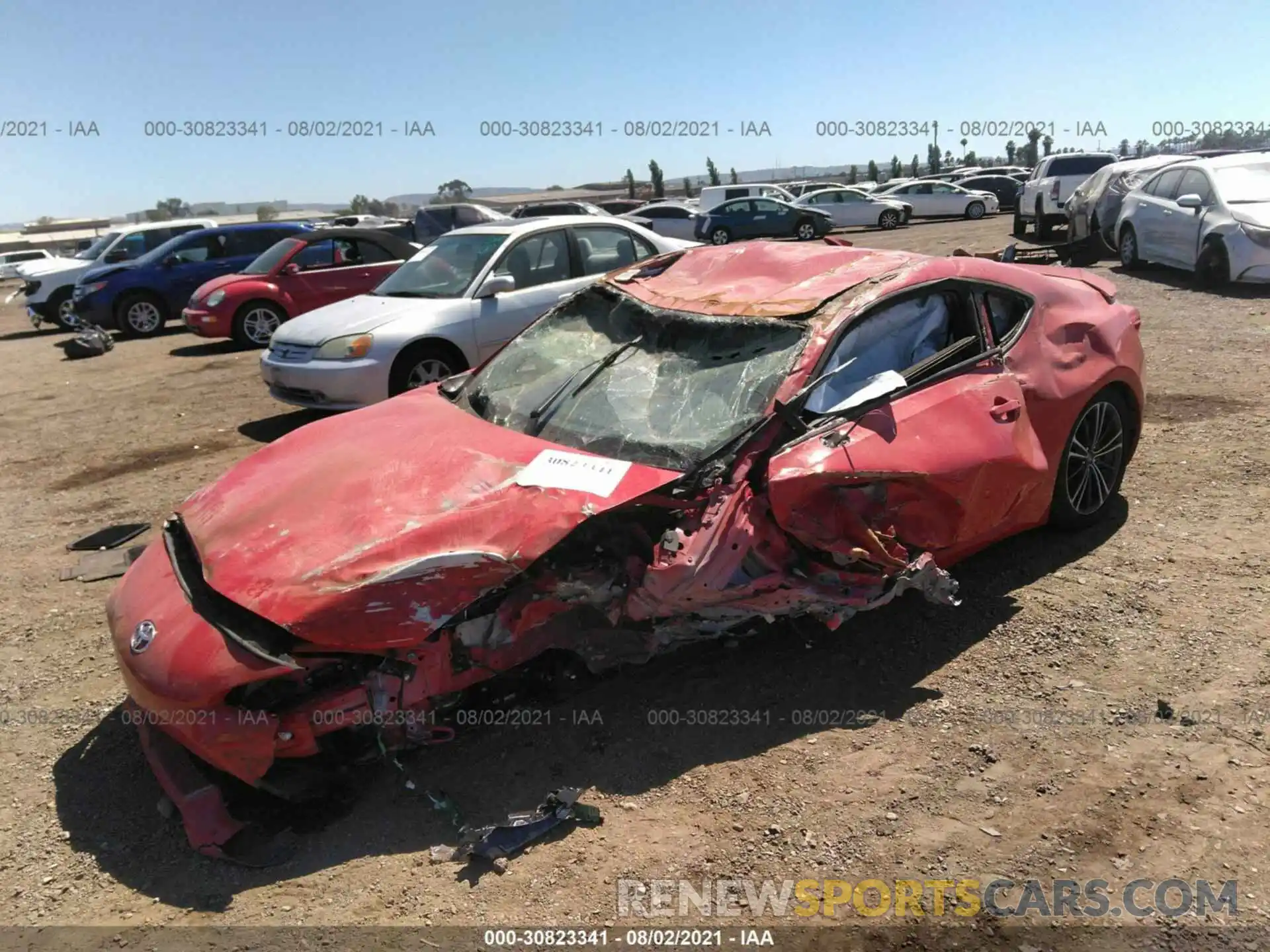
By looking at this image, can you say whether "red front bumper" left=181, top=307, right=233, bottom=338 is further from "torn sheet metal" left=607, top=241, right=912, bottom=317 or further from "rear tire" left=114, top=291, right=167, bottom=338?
"torn sheet metal" left=607, top=241, right=912, bottom=317

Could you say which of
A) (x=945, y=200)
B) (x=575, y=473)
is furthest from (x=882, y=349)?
(x=945, y=200)

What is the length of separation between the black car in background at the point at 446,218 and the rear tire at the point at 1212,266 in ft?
41.6

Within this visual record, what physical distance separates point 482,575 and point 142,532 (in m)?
3.88

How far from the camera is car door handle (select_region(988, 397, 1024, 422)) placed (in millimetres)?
3826

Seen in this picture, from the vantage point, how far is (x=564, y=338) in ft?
14.5

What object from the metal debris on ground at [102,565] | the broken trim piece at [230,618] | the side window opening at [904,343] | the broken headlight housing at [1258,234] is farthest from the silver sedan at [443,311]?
the broken headlight housing at [1258,234]

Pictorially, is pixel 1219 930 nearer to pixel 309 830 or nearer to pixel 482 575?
pixel 482 575

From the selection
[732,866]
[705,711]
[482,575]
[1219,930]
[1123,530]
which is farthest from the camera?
[1123,530]

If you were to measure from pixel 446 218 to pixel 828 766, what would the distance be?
18088 mm

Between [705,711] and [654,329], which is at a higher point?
[654,329]

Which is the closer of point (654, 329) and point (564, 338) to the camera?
point (654, 329)

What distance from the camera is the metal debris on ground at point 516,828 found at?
9.30 feet

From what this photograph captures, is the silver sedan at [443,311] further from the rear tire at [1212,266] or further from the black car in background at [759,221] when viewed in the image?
the black car in background at [759,221]

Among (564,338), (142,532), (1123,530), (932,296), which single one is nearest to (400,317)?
(142,532)
